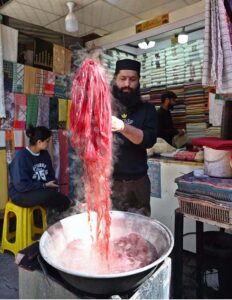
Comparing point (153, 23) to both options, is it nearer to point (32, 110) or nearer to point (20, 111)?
point (32, 110)

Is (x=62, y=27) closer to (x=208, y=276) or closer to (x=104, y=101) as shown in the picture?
(x=104, y=101)

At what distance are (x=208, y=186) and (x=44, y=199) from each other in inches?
88.9

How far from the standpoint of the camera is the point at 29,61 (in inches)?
172

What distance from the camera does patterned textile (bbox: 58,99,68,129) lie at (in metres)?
4.84

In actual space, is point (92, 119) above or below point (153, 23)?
below

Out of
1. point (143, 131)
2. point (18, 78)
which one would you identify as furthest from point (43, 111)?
point (143, 131)

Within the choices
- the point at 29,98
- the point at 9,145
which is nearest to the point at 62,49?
the point at 29,98

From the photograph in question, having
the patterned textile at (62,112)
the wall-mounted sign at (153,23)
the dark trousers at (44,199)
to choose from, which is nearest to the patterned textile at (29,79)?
the patterned textile at (62,112)

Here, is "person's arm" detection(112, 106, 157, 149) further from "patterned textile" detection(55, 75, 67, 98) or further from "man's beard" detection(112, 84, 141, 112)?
"patterned textile" detection(55, 75, 67, 98)

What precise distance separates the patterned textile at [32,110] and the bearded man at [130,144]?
237 centimetres

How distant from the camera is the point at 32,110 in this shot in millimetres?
4395

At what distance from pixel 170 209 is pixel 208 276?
2.89 ft

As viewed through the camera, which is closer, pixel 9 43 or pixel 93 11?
pixel 9 43

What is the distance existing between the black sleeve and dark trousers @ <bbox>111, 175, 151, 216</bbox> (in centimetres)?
44
